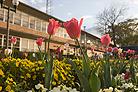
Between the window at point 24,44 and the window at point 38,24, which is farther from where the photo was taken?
the window at point 38,24

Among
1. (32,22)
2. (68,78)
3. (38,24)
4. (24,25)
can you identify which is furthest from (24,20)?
(68,78)

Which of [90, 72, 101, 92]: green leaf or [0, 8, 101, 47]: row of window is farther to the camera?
[0, 8, 101, 47]: row of window

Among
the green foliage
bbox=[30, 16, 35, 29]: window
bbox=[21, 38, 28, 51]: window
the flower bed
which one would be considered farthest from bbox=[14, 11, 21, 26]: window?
the green foliage

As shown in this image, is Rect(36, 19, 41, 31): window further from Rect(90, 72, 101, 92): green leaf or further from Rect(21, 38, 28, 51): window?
Rect(90, 72, 101, 92): green leaf

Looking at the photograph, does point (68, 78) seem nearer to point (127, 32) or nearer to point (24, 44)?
point (24, 44)

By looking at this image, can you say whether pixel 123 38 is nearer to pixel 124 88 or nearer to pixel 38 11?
pixel 38 11

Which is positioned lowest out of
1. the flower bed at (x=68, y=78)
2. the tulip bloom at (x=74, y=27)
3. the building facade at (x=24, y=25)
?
the flower bed at (x=68, y=78)

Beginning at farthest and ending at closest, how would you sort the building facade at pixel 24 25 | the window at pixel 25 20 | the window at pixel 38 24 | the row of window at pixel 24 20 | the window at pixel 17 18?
the window at pixel 38 24
the window at pixel 25 20
the window at pixel 17 18
the row of window at pixel 24 20
the building facade at pixel 24 25

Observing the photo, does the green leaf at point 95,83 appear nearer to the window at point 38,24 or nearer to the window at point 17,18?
the window at point 17,18

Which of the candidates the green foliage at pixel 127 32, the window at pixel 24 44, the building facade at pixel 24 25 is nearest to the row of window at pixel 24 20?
the building facade at pixel 24 25

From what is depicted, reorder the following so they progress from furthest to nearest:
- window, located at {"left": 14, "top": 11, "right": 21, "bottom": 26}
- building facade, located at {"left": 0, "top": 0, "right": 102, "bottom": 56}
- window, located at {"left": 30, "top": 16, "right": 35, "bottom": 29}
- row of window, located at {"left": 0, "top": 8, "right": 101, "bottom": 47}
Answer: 1. window, located at {"left": 30, "top": 16, "right": 35, "bottom": 29}
2. window, located at {"left": 14, "top": 11, "right": 21, "bottom": 26}
3. row of window, located at {"left": 0, "top": 8, "right": 101, "bottom": 47}
4. building facade, located at {"left": 0, "top": 0, "right": 102, "bottom": 56}

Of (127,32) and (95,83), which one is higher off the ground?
(127,32)

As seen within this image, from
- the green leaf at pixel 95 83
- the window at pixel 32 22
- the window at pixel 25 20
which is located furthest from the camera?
the window at pixel 32 22

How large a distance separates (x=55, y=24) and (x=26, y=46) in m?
13.5
